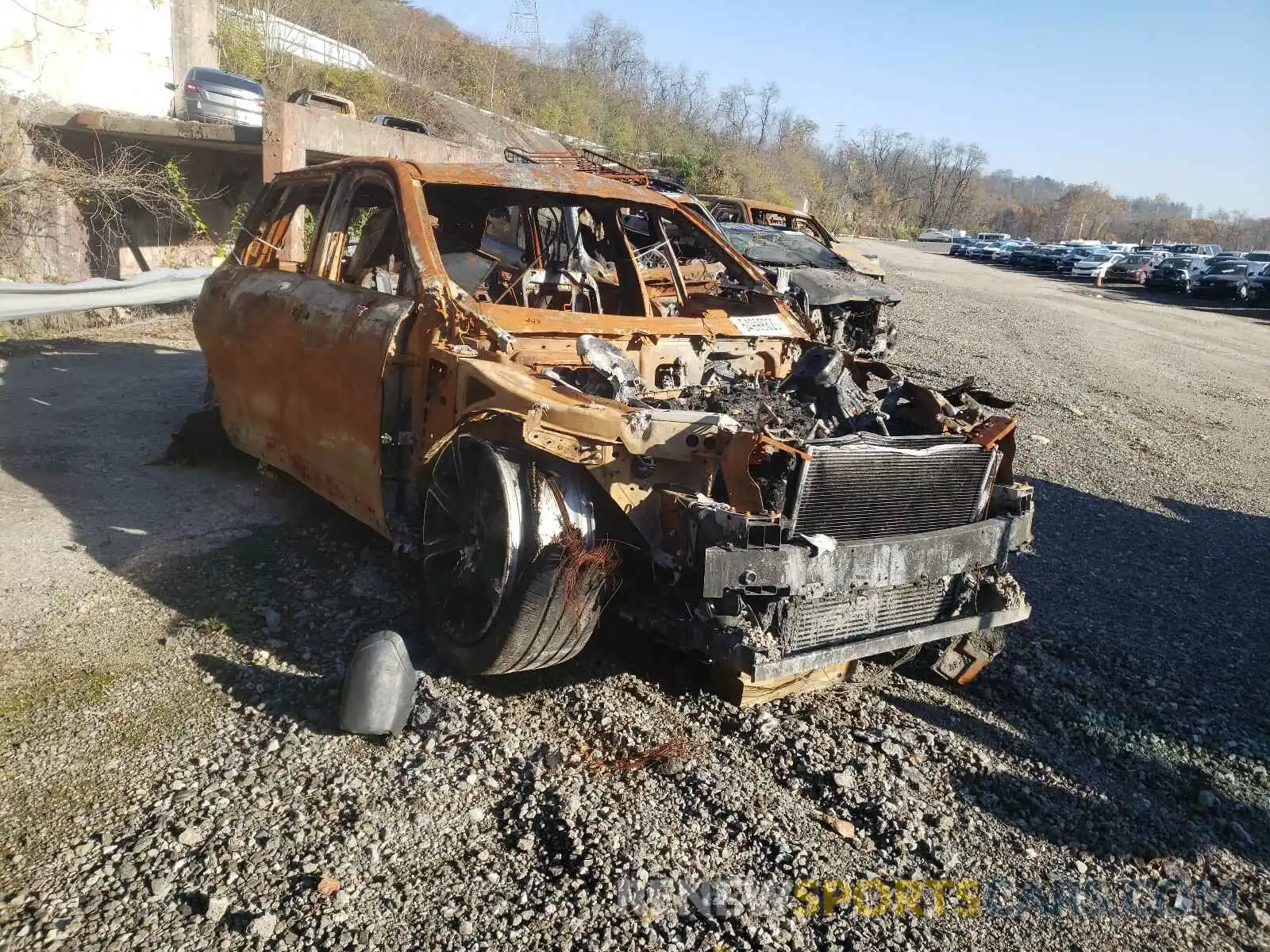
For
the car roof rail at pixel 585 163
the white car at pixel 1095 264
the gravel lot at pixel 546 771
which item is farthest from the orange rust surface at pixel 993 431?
the white car at pixel 1095 264

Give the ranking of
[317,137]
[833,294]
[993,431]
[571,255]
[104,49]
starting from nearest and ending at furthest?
[993,431], [571,255], [833,294], [317,137], [104,49]

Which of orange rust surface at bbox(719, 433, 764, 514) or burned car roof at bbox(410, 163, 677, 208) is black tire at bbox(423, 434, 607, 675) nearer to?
orange rust surface at bbox(719, 433, 764, 514)

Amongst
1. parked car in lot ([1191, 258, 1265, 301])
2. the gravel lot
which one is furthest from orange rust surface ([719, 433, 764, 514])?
parked car in lot ([1191, 258, 1265, 301])

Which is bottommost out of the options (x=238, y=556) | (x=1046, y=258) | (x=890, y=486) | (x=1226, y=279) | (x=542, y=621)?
(x=238, y=556)

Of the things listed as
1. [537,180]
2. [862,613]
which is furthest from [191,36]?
[862,613]

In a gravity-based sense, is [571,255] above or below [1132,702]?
above

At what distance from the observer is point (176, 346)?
970 centimetres

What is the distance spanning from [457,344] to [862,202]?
216 ft

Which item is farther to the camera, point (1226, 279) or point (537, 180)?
point (1226, 279)

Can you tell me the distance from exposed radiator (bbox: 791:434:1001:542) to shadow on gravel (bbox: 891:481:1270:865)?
79 cm

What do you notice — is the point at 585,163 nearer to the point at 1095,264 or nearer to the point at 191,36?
the point at 191,36

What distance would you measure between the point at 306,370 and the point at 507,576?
1799mm

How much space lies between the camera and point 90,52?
1337 cm

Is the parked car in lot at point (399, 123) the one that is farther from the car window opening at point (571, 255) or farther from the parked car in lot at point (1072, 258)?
the parked car in lot at point (1072, 258)
